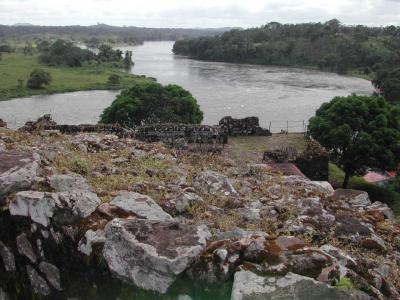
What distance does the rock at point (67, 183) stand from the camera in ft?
21.8

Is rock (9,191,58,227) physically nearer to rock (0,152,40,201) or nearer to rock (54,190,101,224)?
rock (54,190,101,224)

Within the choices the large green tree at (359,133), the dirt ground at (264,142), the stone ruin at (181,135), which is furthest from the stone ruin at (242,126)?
the stone ruin at (181,135)

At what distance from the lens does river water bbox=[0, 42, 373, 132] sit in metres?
52.9

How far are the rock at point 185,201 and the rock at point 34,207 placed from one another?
6.35 ft

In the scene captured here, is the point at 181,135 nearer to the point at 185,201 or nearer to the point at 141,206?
the point at 185,201

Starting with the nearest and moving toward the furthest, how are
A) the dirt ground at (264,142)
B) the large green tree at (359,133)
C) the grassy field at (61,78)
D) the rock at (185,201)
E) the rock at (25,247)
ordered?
1. the rock at (25,247)
2. the rock at (185,201)
3. the large green tree at (359,133)
4. the dirt ground at (264,142)
5. the grassy field at (61,78)

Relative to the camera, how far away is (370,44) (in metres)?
110

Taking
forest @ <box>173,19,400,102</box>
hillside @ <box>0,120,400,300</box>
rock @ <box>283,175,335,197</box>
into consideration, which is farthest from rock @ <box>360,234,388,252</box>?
forest @ <box>173,19,400,102</box>

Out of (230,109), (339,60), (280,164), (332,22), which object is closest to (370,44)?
(339,60)

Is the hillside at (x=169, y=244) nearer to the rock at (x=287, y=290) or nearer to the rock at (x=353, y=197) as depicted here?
the rock at (x=287, y=290)

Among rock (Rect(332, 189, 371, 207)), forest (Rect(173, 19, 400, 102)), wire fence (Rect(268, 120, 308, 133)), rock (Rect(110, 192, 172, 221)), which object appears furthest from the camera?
forest (Rect(173, 19, 400, 102))

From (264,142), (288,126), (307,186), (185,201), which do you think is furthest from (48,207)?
(288,126)

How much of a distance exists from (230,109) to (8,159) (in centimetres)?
4988

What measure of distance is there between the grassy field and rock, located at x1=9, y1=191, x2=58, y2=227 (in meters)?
62.8
